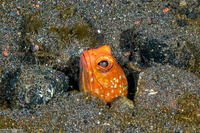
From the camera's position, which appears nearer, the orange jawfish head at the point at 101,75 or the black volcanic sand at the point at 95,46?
the black volcanic sand at the point at 95,46

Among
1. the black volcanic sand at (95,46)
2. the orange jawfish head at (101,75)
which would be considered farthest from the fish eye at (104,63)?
the black volcanic sand at (95,46)

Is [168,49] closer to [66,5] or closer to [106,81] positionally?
[106,81]

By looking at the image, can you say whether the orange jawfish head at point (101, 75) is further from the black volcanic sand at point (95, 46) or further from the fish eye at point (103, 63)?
the black volcanic sand at point (95, 46)

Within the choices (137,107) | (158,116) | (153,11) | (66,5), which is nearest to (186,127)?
(158,116)

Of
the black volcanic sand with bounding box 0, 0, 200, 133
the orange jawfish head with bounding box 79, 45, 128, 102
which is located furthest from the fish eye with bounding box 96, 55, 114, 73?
the black volcanic sand with bounding box 0, 0, 200, 133

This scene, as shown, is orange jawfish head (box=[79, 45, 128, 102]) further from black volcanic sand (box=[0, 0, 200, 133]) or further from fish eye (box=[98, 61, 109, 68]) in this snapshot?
black volcanic sand (box=[0, 0, 200, 133])

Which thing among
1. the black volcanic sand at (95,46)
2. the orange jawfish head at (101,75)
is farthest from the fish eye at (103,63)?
the black volcanic sand at (95,46)

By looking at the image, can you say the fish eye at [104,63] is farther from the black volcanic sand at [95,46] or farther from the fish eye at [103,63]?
the black volcanic sand at [95,46]
